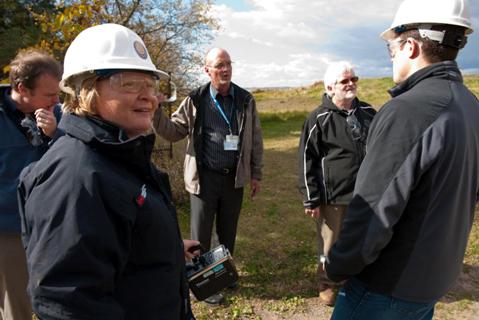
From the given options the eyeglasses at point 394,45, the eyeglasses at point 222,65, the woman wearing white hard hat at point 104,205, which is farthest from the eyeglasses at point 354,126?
the woman wearing white hard hat at point 104,205

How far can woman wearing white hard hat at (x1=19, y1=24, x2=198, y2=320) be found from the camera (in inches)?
47.3

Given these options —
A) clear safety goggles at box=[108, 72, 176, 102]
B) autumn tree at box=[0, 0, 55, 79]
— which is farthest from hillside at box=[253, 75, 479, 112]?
clear safety goggles at box=[108, 72, 176, 102]

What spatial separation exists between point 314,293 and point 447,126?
286 cm

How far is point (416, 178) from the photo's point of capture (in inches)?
62.4

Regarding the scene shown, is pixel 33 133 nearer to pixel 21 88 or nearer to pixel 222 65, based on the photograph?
pixel 21 88

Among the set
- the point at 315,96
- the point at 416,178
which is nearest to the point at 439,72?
the point at 416,178

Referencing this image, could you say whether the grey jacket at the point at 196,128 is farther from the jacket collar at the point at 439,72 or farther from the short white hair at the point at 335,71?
the jacket collar at the point at 439,72

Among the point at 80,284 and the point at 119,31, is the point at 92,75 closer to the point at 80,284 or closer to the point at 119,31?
the point at 119,31

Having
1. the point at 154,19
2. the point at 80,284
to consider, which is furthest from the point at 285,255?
the point at 154,19

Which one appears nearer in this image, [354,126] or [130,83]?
[130,83]

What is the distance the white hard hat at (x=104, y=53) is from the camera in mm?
1395

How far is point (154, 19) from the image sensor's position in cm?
738

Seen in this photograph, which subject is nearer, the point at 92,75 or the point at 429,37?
the point at 92,75

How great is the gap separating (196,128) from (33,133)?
1.44 metres
